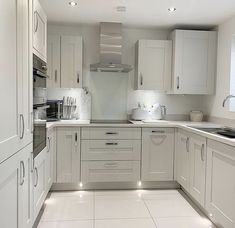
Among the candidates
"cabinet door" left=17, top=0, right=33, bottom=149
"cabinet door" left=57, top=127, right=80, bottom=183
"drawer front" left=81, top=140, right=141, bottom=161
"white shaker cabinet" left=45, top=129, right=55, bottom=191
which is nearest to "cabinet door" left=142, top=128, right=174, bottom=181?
"drawer front" left=81, top=140, right=141, bottom=161

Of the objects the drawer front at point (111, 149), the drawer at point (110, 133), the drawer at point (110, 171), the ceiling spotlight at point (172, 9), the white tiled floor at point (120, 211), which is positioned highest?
the ceiling spotlight at point (172, 9)

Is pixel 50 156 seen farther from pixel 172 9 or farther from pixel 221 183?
pixel 172 9

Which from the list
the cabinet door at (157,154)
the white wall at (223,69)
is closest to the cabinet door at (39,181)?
the cabinet door at (157,154)

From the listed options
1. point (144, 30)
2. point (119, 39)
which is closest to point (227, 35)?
point (144, 30)

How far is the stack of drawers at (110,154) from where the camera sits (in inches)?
131

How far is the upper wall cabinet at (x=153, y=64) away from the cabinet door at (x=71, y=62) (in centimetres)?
83

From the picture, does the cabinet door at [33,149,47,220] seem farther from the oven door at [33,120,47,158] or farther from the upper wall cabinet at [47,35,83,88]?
the upper wall cabinet at [47,35,83,88]

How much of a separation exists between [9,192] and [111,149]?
1966mm

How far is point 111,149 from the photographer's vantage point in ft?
11.0

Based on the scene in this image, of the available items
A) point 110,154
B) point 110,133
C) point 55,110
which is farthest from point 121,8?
point 110,154

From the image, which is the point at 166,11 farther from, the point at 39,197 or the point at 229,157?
the point at 39,197

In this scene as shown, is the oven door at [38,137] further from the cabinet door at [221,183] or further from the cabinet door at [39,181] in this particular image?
the cabinet door at [221,183]

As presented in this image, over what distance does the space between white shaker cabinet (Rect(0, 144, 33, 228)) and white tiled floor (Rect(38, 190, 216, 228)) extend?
687 millimetres

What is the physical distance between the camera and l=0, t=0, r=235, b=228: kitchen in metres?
2.35
